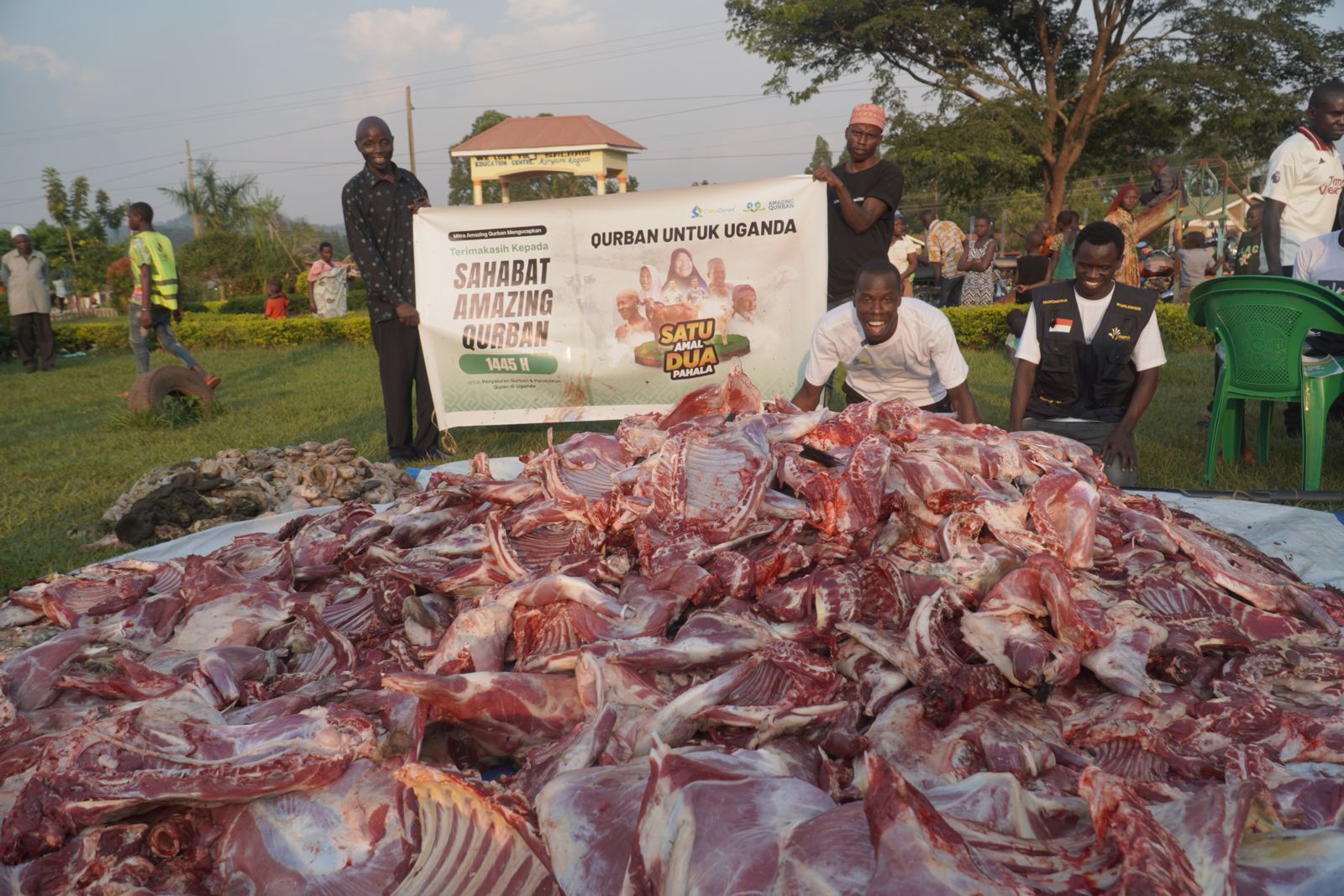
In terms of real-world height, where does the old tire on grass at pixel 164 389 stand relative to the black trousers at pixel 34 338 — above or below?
below

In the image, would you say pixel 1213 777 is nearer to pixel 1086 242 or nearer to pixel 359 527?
pixel 359 527

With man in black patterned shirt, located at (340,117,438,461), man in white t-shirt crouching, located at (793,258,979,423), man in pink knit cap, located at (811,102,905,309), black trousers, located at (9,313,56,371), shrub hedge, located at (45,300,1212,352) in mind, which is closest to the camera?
man in white t-shirt crouching, located at (793,258,979,423)

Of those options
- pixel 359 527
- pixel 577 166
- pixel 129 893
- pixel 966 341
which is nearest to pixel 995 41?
pixel 577 166

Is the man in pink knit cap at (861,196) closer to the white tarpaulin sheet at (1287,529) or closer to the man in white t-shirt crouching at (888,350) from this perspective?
the man in white t-shirt crouching at (888,350)

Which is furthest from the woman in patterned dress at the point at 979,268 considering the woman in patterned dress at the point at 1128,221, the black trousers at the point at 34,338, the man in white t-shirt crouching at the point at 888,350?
the black trousers at the point at 34,338

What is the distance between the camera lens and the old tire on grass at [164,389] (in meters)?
9.10

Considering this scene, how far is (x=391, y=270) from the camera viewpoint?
7.19 m

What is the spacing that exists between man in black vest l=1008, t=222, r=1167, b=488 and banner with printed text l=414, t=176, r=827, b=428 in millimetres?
2215

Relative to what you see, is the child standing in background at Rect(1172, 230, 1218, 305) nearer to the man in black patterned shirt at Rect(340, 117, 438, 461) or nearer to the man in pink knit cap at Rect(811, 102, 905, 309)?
the man in pink knit cap at Rect(811, 102, 905, 309)

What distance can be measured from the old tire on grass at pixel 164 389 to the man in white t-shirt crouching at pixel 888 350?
23.0 feet

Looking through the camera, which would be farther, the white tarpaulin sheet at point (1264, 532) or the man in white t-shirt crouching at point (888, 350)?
the man in white t-shirt crouching at point (888, 350)

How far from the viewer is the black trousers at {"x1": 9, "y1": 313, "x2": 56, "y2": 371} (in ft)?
51.1

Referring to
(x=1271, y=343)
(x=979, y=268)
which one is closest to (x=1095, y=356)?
(x=1271, y=343)

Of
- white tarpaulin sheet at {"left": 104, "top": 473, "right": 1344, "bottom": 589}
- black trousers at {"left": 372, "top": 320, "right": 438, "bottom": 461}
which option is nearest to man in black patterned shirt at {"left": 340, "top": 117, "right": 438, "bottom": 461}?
black trousers at {"left": 372, "top": 320, "right": 438, "bottom": 461}
